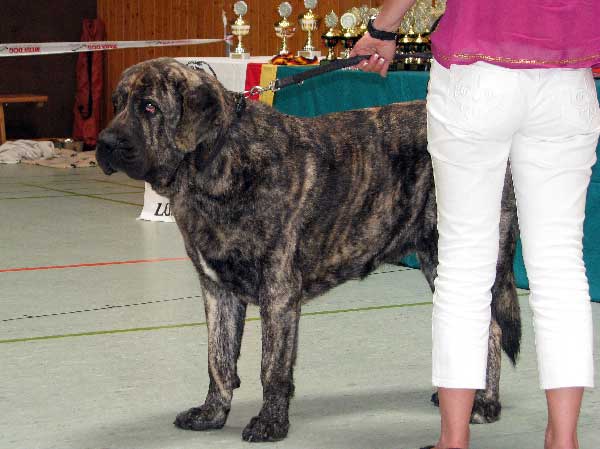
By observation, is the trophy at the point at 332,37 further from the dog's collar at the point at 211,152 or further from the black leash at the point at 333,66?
the dog's collar at the point at 211,152

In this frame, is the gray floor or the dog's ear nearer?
the dog's ear

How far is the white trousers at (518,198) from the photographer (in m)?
1.99

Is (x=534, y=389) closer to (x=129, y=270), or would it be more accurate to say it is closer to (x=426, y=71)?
(x=426, y=71)

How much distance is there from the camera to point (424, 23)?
529cm

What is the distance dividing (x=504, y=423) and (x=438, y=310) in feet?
2.43

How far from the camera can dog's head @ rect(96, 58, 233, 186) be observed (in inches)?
97.4

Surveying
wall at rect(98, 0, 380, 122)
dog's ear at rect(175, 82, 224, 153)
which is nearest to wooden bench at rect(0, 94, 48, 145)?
wall at rect(98, 0, 380, 122)

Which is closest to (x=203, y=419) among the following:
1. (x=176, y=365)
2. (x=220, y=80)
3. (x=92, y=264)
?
(x=176, y=365)

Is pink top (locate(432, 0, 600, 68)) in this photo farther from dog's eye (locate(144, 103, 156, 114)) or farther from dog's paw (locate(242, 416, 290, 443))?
dog's paw (locate(242, 416, 290, 443))

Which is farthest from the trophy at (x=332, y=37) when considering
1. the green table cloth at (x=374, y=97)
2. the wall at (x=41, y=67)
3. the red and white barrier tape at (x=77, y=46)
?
the wall at (x=41, y=67)

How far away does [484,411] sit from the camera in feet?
9.10

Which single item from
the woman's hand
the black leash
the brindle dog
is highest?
the woman's hand

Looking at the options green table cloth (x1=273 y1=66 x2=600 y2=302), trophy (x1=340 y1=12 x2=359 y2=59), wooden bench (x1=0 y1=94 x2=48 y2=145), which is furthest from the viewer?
wooden bench (x1=0 y1=94 x2=48 y2=145)

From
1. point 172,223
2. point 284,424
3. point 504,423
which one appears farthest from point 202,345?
point 172,223
